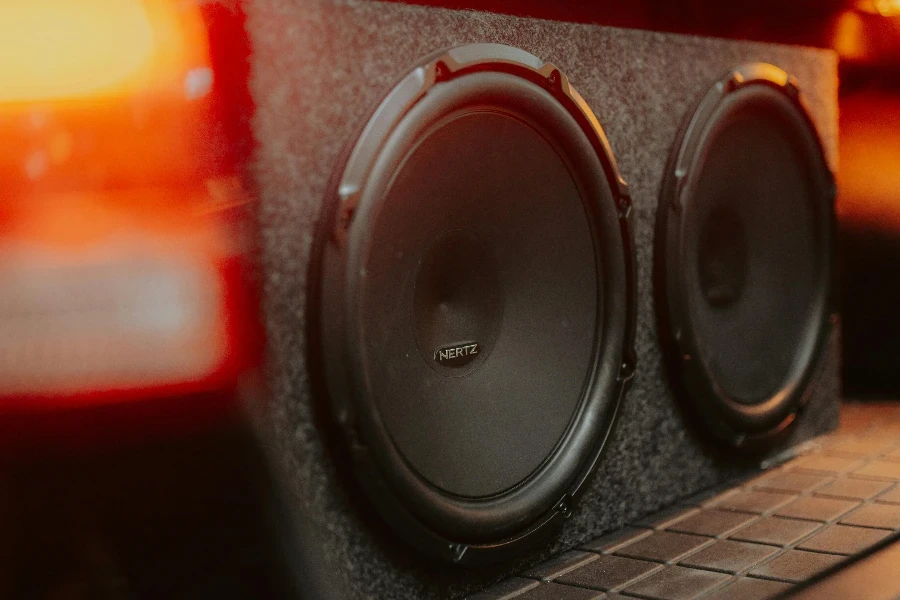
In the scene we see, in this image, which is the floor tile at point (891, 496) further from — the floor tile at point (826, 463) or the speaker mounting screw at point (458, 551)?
the speaker mounting screw at point (458, 551)

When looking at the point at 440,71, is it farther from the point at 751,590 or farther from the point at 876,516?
the point at 876,516

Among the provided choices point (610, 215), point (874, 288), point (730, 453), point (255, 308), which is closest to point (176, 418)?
point (255, 308)

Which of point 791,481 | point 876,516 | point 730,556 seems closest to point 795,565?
point 730,556

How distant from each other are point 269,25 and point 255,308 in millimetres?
190

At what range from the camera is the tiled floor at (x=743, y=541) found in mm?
727

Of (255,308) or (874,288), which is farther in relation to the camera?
(874,288)

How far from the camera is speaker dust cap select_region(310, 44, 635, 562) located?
24.0 inches

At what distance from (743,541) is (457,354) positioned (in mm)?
351

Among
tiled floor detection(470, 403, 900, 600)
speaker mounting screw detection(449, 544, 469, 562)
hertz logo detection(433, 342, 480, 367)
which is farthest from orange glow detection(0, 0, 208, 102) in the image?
tiled floor detection(470, 403, 900, 600)

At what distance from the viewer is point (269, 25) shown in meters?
0.59

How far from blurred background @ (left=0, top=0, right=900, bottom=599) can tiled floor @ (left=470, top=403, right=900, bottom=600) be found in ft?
1.15

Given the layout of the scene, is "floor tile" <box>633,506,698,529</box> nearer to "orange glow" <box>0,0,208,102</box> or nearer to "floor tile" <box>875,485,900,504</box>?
"floor tile" <box>875,485,900,504</box>

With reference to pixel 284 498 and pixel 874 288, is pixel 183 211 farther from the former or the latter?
pixel 874 288

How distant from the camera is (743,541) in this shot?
820mm
